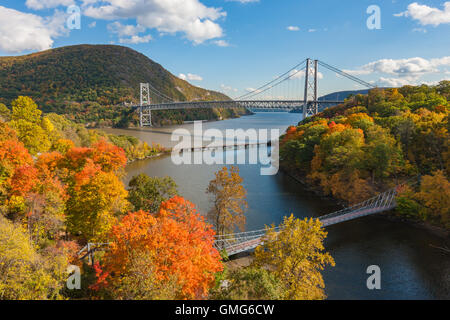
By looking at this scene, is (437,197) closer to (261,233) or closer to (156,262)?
(261,233)

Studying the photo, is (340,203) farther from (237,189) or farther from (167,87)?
(167,87)

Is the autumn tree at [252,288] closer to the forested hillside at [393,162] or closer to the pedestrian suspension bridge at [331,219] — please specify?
the pedestrian suspension bridge at [331,219]

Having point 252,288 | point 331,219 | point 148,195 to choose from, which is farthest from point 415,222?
point 148,195

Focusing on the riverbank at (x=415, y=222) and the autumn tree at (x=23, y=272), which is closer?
the autumn tree at (x=23, y=272)

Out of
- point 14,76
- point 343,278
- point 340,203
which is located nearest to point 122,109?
point 14,76

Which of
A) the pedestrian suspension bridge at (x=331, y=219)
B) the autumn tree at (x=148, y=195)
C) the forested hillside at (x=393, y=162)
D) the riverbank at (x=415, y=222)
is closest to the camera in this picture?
the pedestrian suspension bridge at (x=331, y=219)

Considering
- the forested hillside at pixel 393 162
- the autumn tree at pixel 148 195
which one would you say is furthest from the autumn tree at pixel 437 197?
the autumn tree at pixel 148 195
